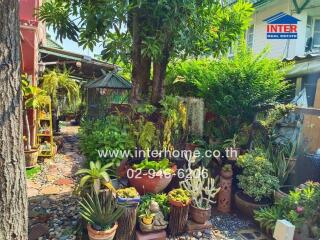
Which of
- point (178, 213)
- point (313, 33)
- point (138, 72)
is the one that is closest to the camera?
point (178, 213)

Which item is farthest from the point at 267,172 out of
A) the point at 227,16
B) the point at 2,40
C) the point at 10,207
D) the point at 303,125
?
the point at 2,40

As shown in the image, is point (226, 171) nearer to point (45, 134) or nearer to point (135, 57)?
point (135, 57)

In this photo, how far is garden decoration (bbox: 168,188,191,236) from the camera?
3.61 meters

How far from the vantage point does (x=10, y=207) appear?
2.50 metres

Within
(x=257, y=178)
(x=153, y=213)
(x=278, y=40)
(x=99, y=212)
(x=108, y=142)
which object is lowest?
(x=153, y=213)

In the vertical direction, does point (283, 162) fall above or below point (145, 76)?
below

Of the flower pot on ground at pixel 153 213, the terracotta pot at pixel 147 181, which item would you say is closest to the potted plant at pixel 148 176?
the terracotta pot at pixel 147 181

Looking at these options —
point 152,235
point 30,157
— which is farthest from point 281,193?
point 30,157

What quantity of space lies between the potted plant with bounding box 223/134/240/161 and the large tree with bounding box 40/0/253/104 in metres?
1.53

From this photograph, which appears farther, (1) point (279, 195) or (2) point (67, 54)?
(2) point (67, 54)

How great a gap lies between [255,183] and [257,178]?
0.09 meters

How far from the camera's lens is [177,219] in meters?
3.65

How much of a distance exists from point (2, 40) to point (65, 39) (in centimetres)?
241

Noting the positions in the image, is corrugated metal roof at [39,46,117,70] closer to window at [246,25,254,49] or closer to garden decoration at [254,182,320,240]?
window at [246,25,254,49]
